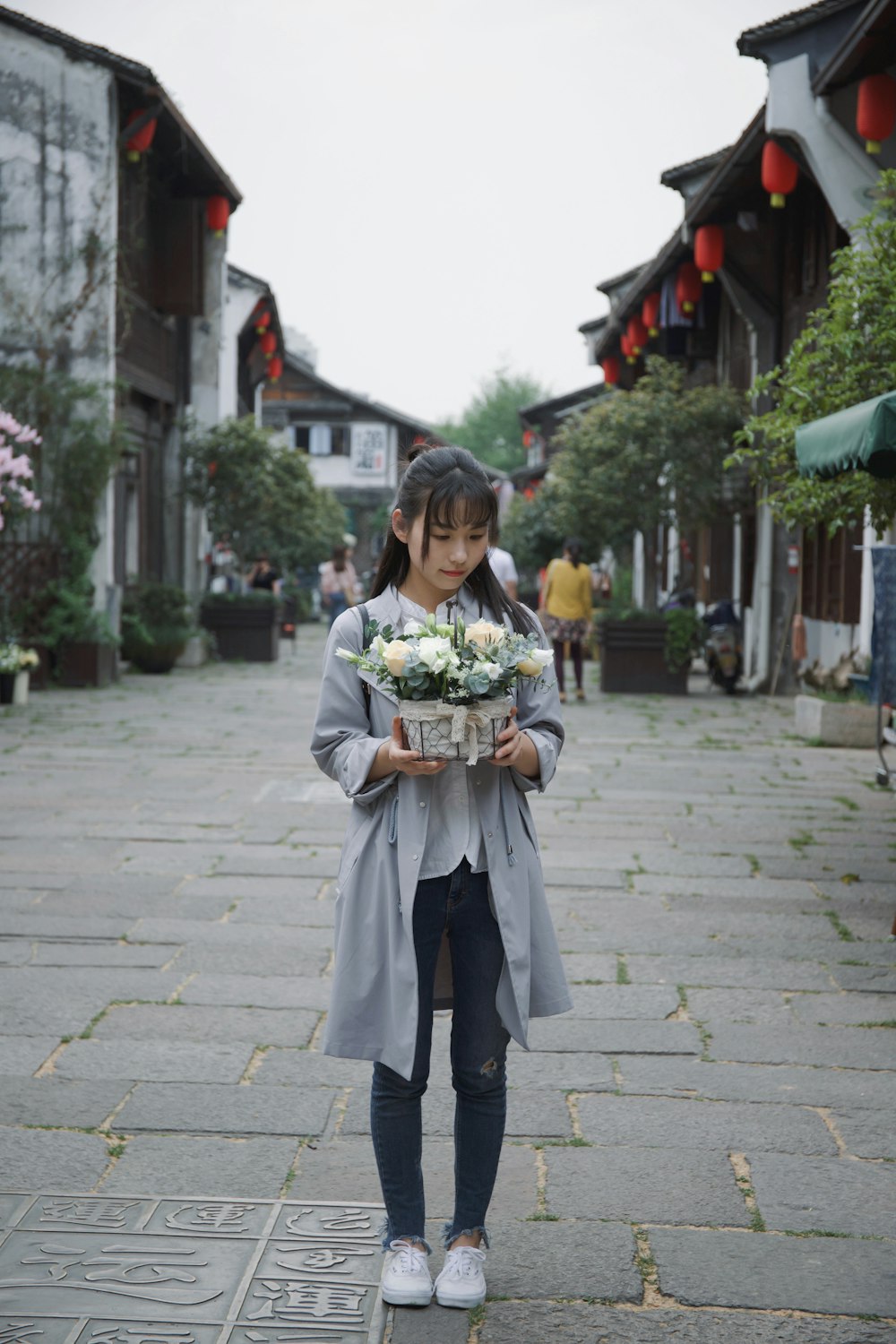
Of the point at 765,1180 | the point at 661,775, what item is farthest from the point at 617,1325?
the point at 661,775

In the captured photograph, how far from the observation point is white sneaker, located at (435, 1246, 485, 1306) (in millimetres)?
2914

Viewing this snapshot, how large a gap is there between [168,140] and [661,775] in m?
12.6

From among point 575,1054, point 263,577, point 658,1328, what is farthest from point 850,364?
point 263,577

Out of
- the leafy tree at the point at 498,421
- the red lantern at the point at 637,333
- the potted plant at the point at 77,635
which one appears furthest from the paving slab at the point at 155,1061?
the leafy tree at the point at 498,421

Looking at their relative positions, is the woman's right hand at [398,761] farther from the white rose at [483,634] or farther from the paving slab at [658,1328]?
the paving slab at [658,1328]

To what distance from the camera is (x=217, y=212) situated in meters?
21.1

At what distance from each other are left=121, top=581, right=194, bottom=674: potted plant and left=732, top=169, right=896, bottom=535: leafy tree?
1152 cm

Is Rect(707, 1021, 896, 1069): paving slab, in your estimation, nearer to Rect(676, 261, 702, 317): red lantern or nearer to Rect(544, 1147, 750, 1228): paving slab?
Rect(544, 1147, 750, 1228): paving slab

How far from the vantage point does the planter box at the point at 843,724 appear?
39.9ft

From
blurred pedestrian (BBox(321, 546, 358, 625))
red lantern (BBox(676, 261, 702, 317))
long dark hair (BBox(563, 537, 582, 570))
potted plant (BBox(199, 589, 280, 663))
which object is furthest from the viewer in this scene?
blurred pedestrian (BBox(321, 546, 358, 625))

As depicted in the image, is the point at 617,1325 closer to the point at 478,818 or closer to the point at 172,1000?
the point at 478,818

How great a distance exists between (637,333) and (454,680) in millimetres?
20301

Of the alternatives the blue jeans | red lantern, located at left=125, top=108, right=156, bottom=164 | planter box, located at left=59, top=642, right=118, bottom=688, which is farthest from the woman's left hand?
red lantern, located at left=125, top=108, right=156, bottom=164

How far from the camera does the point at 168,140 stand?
63.3 feet
